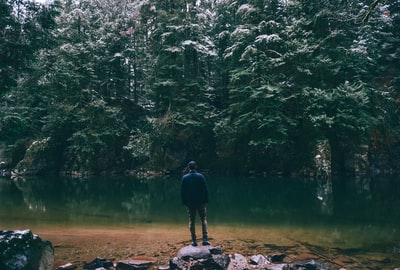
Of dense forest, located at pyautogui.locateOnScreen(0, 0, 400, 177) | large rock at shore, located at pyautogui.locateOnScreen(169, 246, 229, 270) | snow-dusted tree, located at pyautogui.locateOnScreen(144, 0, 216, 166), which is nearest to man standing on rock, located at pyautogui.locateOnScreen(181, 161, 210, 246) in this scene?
large rock at shore, located at pyautogui.locateOnScreen(169, 246, 229, 270)

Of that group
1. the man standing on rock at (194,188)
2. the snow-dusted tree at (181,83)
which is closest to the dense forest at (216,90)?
the snow-dusted tree at (181,83)

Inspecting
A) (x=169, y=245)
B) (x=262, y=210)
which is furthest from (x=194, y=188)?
(x=262, y=210)

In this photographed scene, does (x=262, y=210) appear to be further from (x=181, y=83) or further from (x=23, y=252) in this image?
(x=181, y=83)

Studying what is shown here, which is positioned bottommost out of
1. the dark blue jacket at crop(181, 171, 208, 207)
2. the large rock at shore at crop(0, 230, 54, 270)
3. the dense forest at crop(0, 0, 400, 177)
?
the large rock at shore at crop(0, 230, 54, 270)

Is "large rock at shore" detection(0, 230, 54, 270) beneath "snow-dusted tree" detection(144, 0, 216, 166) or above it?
beneath

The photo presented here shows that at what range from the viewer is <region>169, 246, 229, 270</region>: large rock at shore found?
7355mm

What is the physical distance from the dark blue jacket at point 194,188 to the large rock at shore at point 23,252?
11.0 feet

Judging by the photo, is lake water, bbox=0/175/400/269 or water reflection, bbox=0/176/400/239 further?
water reflection, bbox=0/176/400/239

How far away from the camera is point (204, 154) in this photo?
34.5 metres

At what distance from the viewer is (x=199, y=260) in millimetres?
7465

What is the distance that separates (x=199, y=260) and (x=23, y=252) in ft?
11.9

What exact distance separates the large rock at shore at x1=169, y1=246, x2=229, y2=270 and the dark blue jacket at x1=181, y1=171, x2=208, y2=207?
3.94ft

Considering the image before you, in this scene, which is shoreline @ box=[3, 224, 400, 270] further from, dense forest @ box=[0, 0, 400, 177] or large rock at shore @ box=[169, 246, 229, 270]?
dense forest @ box=[0, 0, 400, 177]

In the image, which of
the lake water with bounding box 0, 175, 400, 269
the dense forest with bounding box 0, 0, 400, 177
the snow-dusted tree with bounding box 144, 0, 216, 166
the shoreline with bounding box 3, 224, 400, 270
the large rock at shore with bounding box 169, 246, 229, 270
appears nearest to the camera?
the large rock at shore with bounding box 169, 246, 229, 270
